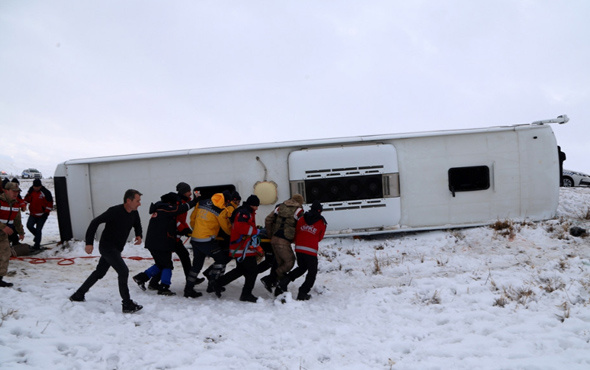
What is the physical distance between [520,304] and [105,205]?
8.97 m

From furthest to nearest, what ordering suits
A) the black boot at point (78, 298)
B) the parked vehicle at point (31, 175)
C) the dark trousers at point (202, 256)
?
the parked vehicle at point (31, 175) → the dark trousers at point (202, 256) → the black boot at point (78, 298)

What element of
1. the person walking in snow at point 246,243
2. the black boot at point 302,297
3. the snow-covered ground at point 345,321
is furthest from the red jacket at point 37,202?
the black boot at point 302,297

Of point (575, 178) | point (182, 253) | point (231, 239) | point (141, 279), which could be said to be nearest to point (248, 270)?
point (231, 239)

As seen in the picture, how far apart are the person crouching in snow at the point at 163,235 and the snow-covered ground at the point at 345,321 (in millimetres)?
341

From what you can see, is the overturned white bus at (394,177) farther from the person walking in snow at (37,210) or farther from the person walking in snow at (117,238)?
the person walking in snow at (117,238)

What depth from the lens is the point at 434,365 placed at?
394cm

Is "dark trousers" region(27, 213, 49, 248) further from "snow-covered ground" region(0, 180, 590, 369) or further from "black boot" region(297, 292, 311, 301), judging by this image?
"black boot" region(297, 292, 311, 301)

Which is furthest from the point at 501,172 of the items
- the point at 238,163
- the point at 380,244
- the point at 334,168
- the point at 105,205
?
the point at 105,205

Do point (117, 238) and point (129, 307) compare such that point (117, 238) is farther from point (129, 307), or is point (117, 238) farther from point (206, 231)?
point (206, 231)

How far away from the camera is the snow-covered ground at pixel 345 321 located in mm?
4047

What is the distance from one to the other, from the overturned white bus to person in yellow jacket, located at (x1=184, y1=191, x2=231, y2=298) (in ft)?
9.64

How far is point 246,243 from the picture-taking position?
6129 mm

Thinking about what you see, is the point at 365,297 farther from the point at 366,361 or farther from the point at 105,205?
the point at 105,205

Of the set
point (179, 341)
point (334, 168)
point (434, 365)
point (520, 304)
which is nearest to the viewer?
point (434, 365)
